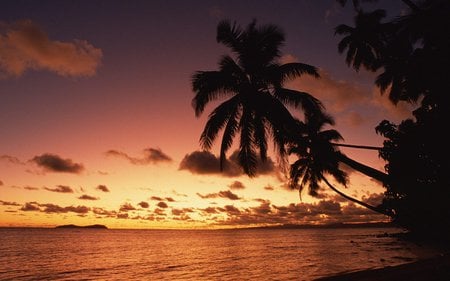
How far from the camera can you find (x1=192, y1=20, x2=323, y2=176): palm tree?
11438mm

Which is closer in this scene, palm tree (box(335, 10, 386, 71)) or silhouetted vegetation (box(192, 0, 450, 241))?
silhouetted vegetation (box(192, 0, 450, 241))

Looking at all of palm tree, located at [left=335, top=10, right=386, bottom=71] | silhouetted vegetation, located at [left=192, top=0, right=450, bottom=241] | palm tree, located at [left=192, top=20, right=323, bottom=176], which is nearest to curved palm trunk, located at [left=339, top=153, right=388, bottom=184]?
silhouetted vegetation, located at [left=192, top=0, right=450, bottom=241]

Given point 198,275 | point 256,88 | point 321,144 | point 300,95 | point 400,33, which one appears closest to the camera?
point 321,144

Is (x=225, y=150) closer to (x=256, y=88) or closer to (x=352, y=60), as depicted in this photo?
(x=256, y=88)

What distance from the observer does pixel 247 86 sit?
1070 cm

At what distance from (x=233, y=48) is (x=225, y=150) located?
3.79 meters

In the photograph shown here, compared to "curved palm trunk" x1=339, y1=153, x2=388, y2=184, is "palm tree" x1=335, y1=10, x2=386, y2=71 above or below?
above

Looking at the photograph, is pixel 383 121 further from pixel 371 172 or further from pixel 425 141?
pixel 371 172

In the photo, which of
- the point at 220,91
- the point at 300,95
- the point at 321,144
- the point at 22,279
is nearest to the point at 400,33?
the point at 300,95

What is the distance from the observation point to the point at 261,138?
12828 millimetres

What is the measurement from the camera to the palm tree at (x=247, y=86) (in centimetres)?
1144

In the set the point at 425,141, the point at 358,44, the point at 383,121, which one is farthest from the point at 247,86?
the point at 358,44

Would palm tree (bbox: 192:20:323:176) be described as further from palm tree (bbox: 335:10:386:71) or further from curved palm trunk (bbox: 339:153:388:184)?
palm tree (bbox: 335:10:386:71)

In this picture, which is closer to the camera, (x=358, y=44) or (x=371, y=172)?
(x=371, y=172)
